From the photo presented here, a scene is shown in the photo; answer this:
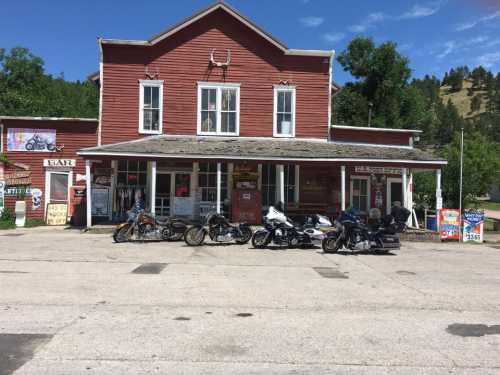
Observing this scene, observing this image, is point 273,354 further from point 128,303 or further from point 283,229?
point 283,229

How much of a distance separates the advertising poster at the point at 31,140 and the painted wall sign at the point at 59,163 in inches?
19.0

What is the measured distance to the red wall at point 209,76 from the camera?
67.8 feet

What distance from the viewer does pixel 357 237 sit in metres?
13.7

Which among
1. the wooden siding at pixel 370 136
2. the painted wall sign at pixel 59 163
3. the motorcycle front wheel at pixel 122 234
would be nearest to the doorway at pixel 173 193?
the painted wall sign at pixel 59 163

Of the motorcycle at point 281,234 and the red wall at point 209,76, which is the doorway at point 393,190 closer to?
the red wall at point 209,76

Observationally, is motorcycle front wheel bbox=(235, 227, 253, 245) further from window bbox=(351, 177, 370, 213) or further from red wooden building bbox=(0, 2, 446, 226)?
window bbox=(351, 177, 370, 213)

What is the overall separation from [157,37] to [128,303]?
52.6ft

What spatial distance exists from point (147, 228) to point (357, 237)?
652cm

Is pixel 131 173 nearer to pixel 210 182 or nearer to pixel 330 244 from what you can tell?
pixel 210 182

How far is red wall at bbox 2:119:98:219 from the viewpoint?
66.6ft

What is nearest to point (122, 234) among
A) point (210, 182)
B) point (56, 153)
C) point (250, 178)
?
point (210, 182)

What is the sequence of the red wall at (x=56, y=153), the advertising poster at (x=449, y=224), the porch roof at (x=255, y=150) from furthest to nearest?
the red wall at (x=56, y=153), the advertising poster at (x=449, y=224), the porch roof at (x=255, y=150)

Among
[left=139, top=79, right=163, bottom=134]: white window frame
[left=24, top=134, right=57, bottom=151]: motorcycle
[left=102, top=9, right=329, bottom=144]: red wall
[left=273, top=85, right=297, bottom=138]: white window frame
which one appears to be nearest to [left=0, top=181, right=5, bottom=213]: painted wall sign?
[left=24, top=134, right=57, bottom=151]: motorcycle

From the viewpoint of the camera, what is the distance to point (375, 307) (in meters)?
7.30
